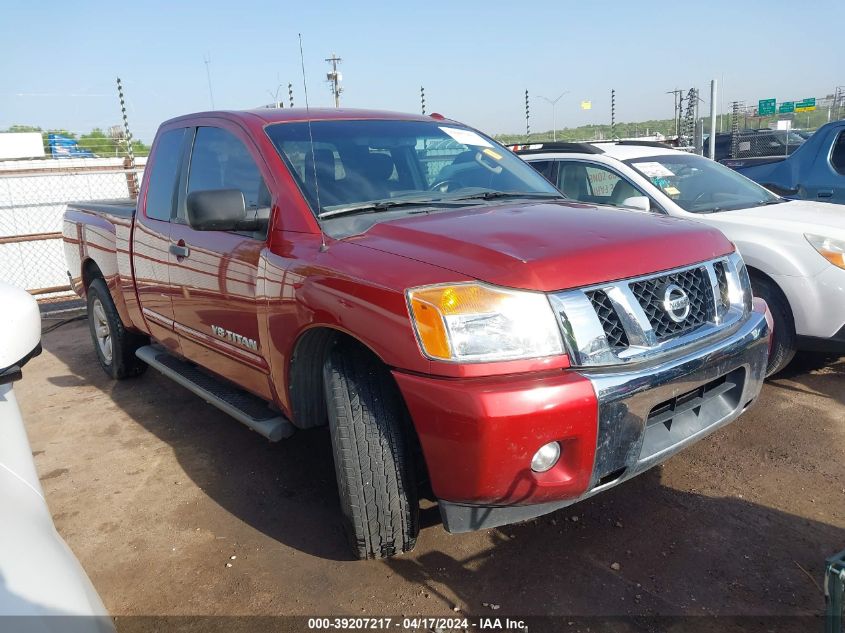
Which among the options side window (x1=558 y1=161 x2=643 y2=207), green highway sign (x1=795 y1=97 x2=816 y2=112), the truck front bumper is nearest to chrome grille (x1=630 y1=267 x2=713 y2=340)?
the truck front bumper

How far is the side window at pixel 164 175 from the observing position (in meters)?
4.05

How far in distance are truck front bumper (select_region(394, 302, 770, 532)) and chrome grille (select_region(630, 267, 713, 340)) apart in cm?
11

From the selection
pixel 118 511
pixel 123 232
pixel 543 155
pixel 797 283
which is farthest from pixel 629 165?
pixel 118 511

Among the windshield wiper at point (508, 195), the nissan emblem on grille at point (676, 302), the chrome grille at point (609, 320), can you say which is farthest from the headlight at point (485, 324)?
the windshield wiper at point (508, 195)

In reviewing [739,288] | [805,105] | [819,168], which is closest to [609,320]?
[739,288]

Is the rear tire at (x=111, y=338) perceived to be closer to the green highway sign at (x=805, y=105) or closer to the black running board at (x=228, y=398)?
the black running board at (x=228, y=398)

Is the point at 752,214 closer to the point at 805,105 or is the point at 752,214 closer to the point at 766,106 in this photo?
the point at 766,106

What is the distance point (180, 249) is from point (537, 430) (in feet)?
7.71

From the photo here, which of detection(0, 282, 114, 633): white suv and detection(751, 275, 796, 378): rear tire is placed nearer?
detection(0, 282, 114, 633): white suv

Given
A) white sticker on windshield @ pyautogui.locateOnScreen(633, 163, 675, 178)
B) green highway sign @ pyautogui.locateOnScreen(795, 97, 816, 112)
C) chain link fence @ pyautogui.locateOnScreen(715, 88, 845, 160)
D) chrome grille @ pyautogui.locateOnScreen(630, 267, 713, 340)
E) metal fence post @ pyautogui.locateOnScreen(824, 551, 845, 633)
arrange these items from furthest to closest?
green highway sign @ pyautogui.locateOnScreen(795, 97, 816, 112) < chain link fence @ pyautogui.locateOnScreen(715, 88, 845, 160) < white sticker on windshield @ pyautogui.locateOnScreen(633, 163, 675, 178) < chrome grille @ pyautogui.locateOnScreen(630, 267, 713, 340) < metal fence post @ pyautogui.locateOnScreen(824, 551, 845, 633)

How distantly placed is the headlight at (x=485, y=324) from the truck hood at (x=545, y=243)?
0.19 ft

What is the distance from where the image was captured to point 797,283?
13.3 feet

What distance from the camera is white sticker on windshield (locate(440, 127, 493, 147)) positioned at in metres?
3.84

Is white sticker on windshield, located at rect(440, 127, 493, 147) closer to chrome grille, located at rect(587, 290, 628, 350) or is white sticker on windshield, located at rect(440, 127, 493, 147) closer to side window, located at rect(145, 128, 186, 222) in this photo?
side window, located at rect(145, 128, 186, 222)
